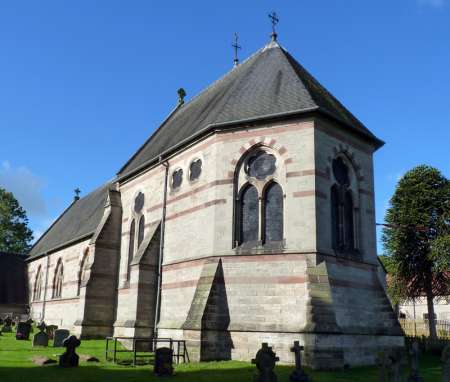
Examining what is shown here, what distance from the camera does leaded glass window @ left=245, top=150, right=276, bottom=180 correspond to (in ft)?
57.1

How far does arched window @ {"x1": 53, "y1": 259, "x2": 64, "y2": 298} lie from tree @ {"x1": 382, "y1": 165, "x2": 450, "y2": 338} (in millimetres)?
22958

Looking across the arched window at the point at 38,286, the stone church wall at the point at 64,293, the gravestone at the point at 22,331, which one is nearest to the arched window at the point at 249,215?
the gravestone at the point at 22,331

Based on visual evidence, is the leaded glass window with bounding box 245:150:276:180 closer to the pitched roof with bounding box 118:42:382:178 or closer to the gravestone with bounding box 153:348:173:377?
the pitched roof with bounding box 118:42:382:178

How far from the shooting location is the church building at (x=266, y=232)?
15.4 meters

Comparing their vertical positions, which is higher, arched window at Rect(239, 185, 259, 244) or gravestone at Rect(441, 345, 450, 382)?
arched window at Rect(239, 185, 259, 244)

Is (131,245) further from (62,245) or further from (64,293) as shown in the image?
(62,245)

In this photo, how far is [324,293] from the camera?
49.1 ft

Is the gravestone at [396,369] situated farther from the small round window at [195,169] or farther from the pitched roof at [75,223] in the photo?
the pitched roof at [75,223]

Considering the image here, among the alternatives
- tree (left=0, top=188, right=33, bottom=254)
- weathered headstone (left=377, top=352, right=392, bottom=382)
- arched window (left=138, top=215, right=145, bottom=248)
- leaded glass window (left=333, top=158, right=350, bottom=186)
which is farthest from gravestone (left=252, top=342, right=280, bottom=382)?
tree (left=0, top=188, right=33, bottom=254)

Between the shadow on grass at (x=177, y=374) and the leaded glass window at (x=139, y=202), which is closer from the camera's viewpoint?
the shadow on grass at (x=177, y=374)

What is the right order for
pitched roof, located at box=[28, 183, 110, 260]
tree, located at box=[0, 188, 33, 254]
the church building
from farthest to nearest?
tree, located at box=[0, 188, 33, 254] < pitched roof, located at box=[28, 183, 110, 260] < the church building

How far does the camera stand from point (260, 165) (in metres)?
17.6

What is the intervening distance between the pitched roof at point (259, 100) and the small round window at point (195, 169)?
111 cm

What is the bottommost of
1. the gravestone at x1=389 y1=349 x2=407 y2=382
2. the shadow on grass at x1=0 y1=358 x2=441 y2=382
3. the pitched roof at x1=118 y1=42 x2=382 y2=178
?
the shadow on grass at x1=0 y1=358 x2=441 y2=382
